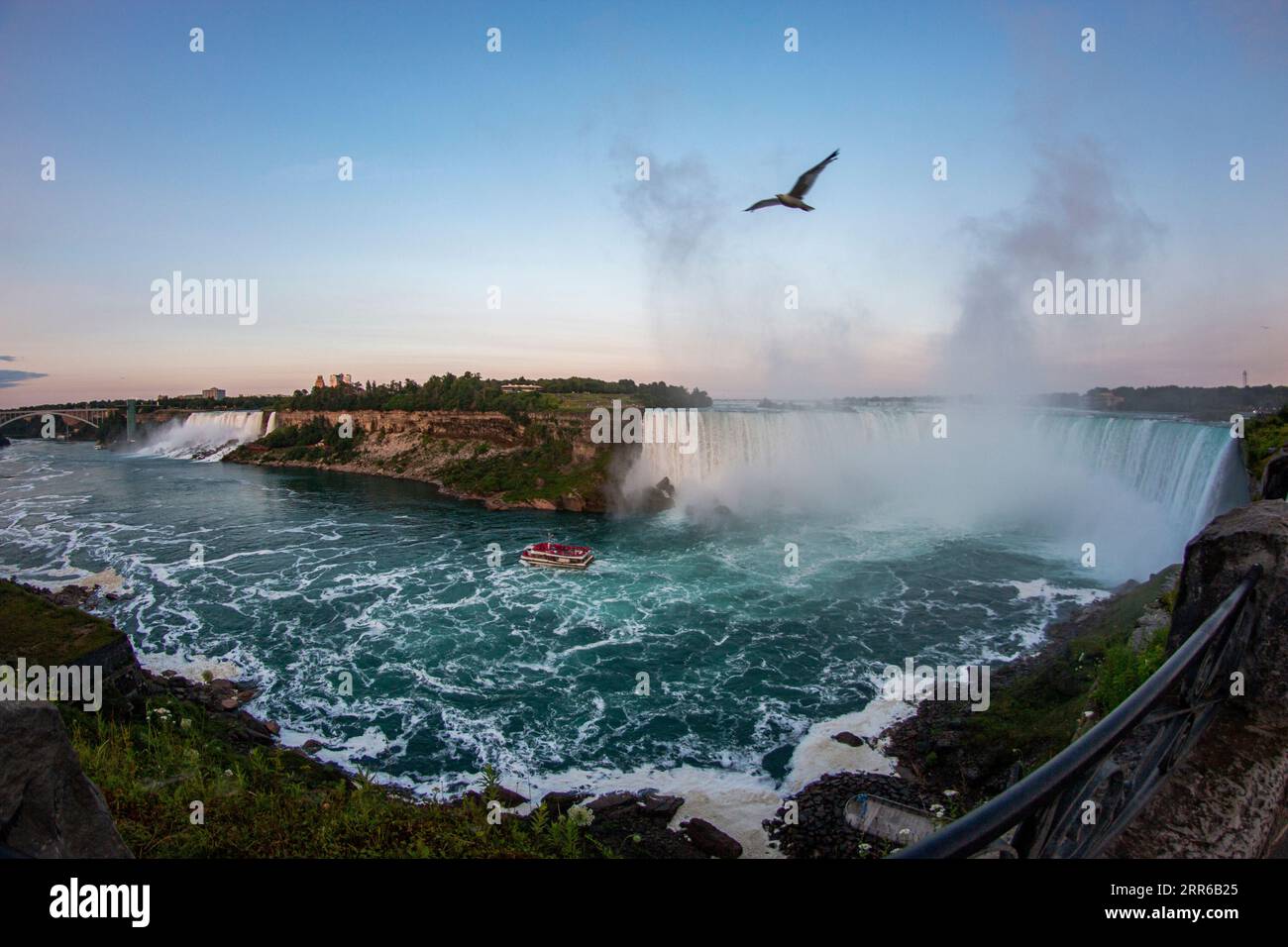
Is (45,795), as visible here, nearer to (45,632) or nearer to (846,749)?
(846,749)

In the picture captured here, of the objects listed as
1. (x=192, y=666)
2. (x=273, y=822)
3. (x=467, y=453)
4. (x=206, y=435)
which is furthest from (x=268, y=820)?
(x=206, y=435)

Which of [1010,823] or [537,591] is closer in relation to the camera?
[1010,823]

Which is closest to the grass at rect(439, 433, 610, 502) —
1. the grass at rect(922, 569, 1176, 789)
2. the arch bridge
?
the grass at rect(922, 569, 1176, 789)

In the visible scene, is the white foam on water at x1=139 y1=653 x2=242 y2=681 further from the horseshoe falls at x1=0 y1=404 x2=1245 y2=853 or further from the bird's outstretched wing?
the bird's outstretched wing

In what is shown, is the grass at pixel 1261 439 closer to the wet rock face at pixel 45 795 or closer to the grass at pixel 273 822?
the grass at pixel 273 822

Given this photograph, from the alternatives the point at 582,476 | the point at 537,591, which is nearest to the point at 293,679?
the point at 537,591

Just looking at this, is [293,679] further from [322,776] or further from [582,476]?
[582,476]
